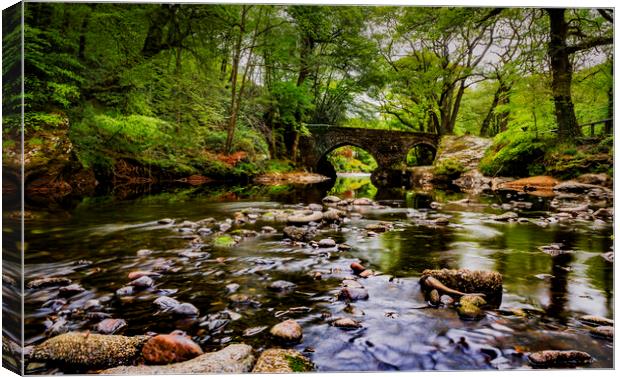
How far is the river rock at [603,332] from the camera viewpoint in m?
1.95

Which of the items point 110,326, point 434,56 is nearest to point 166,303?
point 110,326

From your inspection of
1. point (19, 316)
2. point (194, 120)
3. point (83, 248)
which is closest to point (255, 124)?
point (194, 120)

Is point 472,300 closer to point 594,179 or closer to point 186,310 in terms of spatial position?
point 186,310

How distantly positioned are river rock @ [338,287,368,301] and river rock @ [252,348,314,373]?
2.08 ft

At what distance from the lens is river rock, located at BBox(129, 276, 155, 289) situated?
2.42 m

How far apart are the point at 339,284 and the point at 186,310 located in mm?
992

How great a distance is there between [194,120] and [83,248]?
2.06m

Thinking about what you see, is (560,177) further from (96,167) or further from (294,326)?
(96,167)

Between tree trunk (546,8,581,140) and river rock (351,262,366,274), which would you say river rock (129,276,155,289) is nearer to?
river rock (351,262,366,274)

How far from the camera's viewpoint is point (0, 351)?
184 cm

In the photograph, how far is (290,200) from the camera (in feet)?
22.1

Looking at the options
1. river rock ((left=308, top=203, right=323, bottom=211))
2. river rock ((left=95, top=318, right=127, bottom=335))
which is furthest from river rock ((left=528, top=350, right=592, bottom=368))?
river rock ((left=308, top=203, right=323, bottom=211))

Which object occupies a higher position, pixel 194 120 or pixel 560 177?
pixel 194 120

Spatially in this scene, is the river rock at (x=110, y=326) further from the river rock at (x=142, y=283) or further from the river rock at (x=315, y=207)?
the river rock at (x=315, y=207)
